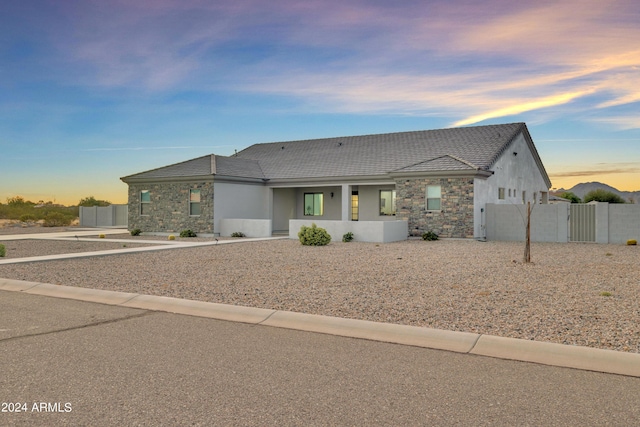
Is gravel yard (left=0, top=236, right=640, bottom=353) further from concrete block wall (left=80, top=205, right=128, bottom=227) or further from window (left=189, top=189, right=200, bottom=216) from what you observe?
concrete block wall (left=80, top=205, right=128, bottom=227)

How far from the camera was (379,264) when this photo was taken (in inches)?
599

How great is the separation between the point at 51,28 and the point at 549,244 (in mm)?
24941

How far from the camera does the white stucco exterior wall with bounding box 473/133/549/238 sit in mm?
25266

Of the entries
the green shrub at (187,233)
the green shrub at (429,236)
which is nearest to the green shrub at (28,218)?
the green shrub at (187,233)

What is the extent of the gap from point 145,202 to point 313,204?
34.9 ft

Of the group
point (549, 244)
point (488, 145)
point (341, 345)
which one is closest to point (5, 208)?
point (488, 145)

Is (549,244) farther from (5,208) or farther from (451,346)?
(5,208)

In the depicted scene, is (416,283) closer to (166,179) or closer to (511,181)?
(511,181)

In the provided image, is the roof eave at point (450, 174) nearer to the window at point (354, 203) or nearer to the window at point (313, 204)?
the window at point (354, 203)

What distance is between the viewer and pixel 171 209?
30.0 metres

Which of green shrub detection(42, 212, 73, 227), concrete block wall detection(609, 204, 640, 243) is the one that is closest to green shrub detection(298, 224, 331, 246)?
concrete block wall detection(609, 204, 640, 243)

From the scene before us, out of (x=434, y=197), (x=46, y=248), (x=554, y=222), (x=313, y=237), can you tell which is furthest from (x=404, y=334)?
(x=554, y=222)

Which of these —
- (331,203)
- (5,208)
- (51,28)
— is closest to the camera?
(51,28)

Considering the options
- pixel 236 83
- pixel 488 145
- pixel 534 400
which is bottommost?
pixel 534 400
